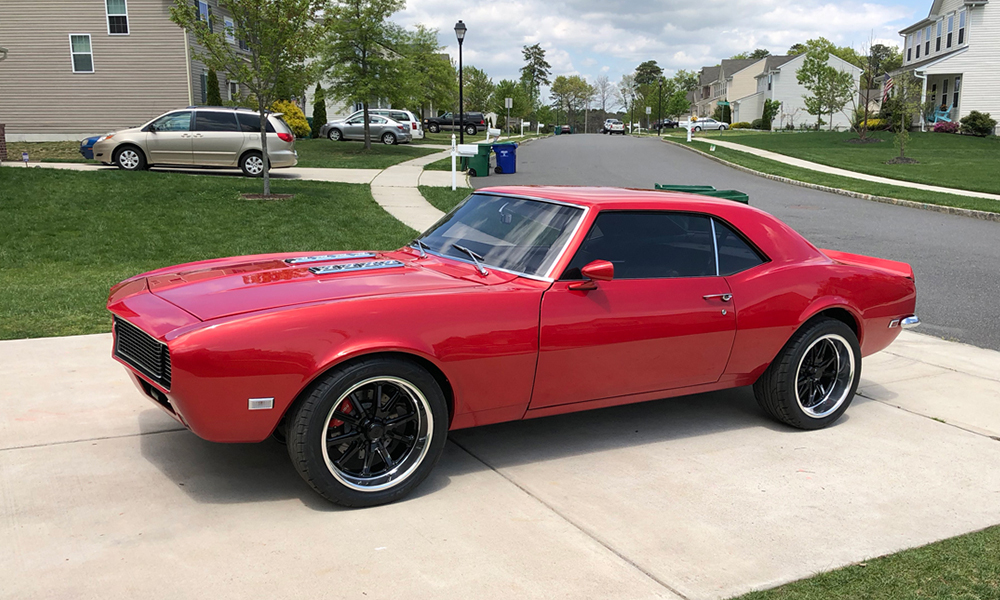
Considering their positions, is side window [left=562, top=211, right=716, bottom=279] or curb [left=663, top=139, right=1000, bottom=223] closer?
side window [left=562, top=211, right=716, bottom=279]

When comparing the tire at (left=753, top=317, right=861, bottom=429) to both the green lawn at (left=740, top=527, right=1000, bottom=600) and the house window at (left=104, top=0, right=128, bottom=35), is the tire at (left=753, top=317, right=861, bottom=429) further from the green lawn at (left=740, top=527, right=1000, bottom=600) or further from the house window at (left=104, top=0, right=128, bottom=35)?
the house window at (left=104, top=0, right=128, bottom=35)

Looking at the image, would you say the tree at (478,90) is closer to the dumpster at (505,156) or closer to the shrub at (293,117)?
the shrub at (293,117)

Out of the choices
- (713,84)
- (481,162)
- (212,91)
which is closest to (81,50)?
(212,91)

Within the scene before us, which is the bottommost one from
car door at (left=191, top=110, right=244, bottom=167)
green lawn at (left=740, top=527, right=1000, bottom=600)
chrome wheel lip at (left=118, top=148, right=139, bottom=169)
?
green lawn at (left=740, top=527, right=1000, bottom=600)

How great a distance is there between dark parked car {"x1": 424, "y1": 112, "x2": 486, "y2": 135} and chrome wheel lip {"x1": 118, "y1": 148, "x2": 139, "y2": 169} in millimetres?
33734

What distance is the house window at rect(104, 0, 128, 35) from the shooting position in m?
29.5

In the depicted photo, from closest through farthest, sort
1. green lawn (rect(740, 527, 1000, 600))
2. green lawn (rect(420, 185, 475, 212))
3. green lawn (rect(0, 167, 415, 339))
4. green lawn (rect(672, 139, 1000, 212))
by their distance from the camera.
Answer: green lawn (rect(740, 527, 1000, 600)), green lawn (rect(0, 167, 415, 339)), green lawn (rect(420, 185, 475, 212)), green lawn (rect(672, 139, 1000, 212))

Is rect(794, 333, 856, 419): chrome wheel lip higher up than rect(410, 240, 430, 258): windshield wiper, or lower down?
lower down

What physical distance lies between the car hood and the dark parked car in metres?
47.8

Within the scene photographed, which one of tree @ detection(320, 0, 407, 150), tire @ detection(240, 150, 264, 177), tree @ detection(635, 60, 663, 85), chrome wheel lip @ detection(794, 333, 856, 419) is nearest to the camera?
chrome wheel lip @ detection(794, 333, 856, 419)

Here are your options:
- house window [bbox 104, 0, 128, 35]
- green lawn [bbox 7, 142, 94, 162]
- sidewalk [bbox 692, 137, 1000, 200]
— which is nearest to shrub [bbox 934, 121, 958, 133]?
sidewalk [bbox 692, 137, 1000, 200]

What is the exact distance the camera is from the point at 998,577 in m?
3.21

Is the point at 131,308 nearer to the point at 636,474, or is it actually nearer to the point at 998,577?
the point at 636,474

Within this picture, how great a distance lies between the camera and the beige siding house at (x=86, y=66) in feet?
96.9
